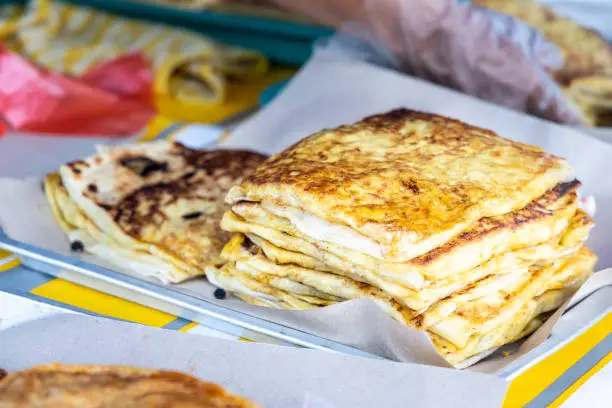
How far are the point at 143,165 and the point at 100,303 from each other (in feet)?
2.07

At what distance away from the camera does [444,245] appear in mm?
1573

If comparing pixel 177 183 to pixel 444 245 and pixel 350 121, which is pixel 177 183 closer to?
pixel 350 121

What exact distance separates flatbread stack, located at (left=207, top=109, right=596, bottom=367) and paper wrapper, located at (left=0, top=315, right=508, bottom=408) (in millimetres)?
189

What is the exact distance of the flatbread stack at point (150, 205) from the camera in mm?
2016

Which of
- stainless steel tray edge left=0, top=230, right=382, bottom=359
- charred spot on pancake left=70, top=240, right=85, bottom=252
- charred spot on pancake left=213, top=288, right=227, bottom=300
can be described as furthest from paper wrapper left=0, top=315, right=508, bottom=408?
charred spot on pancake left=70, top=240, right=85, bottom=252

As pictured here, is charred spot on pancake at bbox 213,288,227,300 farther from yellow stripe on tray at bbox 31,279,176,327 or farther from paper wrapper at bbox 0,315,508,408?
paper wrapper at bbox 0,315,508,408

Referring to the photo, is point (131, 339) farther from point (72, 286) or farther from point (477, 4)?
point (477, 4)

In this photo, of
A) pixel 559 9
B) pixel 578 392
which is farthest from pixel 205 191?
pixel 559 9

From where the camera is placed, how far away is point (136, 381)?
138cm

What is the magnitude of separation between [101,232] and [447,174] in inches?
37.1

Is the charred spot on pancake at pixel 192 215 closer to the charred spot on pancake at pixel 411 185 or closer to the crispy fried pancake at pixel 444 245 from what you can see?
the crispy fried pancake at pixel 444 245

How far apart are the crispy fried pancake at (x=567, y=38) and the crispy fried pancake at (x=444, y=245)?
4.48 ft

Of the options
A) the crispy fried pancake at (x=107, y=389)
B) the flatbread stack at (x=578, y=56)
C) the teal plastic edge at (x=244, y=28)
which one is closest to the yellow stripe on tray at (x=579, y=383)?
the crispy fried pancake at (x=107, y=389)

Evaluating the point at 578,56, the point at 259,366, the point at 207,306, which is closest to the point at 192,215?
the point at 207,306
